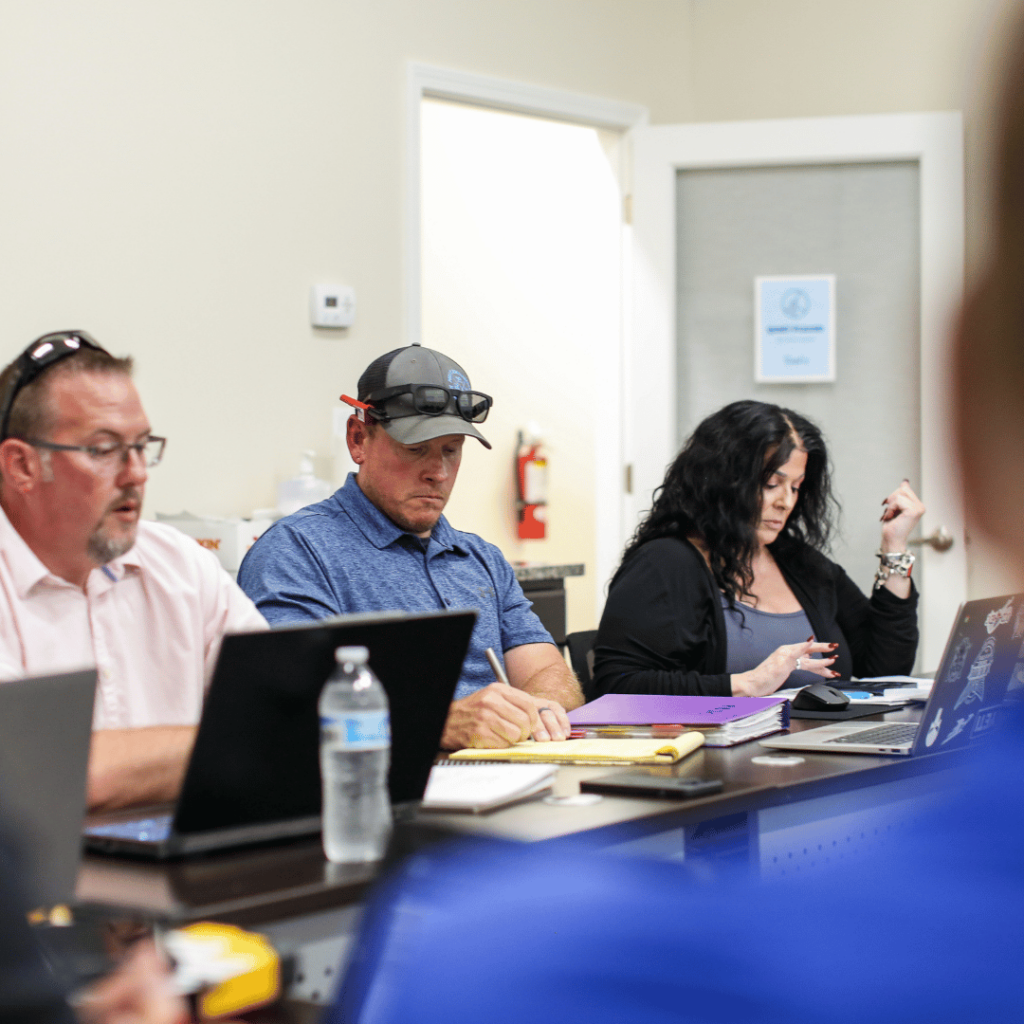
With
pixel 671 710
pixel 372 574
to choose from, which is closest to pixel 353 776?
pixel 671 710

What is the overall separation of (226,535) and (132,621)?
3.95 ft

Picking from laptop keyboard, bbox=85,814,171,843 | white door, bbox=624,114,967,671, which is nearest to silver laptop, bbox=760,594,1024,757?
laptop keyboard, bbox=85,814,171,843

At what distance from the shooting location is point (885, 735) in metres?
1.81

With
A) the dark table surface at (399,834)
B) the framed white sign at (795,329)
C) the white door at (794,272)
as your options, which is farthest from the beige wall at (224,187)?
the dark table surface at (399,834)

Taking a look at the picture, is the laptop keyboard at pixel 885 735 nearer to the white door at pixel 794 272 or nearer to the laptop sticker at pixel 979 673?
the laptop sticker at pixel 979 673

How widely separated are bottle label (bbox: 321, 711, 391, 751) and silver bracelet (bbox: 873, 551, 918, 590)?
76.7 inches

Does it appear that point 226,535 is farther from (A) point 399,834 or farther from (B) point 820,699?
(A) point 399,834

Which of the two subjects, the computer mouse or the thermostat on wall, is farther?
the thermostat on wall

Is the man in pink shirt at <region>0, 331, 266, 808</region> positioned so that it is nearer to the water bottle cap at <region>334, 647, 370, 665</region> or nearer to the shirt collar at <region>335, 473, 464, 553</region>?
the water bottle cap at <region>334, 647, 370, 665</region>

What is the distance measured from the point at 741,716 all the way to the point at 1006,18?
5.23 feet

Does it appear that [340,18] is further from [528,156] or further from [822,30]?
[528,156]

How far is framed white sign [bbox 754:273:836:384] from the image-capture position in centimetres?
382

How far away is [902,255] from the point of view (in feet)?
12.4

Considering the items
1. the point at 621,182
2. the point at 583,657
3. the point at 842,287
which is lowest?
the point at 583,657
